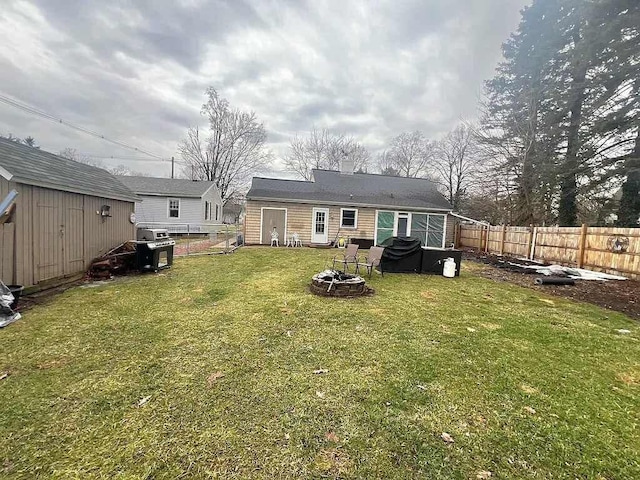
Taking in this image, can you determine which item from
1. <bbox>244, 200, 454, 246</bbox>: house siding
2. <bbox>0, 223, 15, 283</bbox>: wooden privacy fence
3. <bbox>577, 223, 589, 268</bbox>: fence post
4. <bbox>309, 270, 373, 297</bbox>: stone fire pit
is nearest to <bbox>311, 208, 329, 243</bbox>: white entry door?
<bbox>244, 200, 454, 246</bbox>: house siding

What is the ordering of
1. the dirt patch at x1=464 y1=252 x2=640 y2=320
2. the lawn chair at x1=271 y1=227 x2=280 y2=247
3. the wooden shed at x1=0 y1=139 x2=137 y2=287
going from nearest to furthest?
1. the wooden shed at x1=0 y1=139 x2=137 y2=287
2. the dirt patch at x1=464 y1=252 x2=640 y2=320
3. the lawn chair at x1=271 y1=227 x2=280 y2=247

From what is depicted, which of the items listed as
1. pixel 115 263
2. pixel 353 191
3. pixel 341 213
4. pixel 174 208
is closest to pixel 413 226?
pixel 353 191

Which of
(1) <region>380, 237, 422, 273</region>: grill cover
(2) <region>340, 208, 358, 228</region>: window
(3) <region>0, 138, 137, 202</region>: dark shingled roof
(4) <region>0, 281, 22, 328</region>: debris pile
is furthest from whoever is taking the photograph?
(2) <region>340, 208, 358, 228</region>: window

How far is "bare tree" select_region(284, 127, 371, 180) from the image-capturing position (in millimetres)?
34250

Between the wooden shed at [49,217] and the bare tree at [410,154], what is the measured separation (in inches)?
1153

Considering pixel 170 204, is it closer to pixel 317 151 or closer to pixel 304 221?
pixel 304 221

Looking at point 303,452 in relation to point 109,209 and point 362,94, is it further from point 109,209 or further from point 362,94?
point 362,94

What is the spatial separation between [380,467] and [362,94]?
74.9ft

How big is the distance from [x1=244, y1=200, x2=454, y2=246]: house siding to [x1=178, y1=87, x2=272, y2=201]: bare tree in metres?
16.6

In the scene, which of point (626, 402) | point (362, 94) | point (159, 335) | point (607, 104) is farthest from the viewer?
point (362, 94)

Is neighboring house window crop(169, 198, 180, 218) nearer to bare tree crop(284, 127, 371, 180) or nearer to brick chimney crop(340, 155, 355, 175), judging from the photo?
brick chimney crop(340, 155, 355, 175)

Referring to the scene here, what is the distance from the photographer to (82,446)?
2.04 metres

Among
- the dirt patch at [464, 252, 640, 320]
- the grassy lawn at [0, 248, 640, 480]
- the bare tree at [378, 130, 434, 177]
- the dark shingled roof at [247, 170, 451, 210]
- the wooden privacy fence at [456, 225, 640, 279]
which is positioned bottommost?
the grassy lawn at [0, 248, 640, 480]

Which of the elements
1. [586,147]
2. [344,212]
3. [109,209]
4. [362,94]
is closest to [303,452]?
[109,209]
